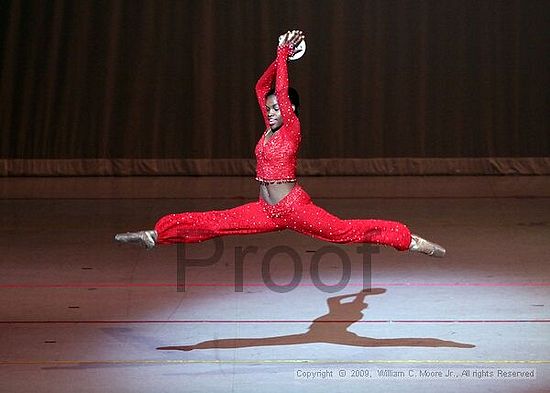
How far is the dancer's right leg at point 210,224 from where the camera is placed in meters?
4.51

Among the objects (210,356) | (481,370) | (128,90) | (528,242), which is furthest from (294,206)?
(128,90)

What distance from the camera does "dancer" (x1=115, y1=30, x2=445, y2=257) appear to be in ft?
14.8

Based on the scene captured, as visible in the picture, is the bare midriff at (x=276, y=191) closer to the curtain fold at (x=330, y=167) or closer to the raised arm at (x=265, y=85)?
the raised arm at (x=265, y=85)

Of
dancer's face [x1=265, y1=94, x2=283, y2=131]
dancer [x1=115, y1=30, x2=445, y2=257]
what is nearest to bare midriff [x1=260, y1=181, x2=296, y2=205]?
dancer [x1=115, y1=30, x2=445, y2=257]

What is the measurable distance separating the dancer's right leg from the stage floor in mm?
492

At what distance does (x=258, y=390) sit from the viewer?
13.1 feet

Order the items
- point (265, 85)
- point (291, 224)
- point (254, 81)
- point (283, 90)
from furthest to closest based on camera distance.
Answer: point (254, 81), point (265, 85), point (291, 224), point (283, 90)

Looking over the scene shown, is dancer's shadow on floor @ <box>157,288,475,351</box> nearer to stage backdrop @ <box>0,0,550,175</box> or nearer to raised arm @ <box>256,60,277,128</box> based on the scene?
raised arm @ <box>256,60,277,128</box>

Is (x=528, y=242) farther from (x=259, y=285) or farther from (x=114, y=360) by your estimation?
(x=114, y=360)

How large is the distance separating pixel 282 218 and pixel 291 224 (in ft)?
0.16

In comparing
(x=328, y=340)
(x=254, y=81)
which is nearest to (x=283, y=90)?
(x=328, y=340)

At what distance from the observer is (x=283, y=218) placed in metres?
4.56

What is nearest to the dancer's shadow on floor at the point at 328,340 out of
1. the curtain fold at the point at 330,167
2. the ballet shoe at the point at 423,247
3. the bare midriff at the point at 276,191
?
the ballet shoe at the point at 423,247

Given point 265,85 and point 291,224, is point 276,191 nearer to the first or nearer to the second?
point 291,224
